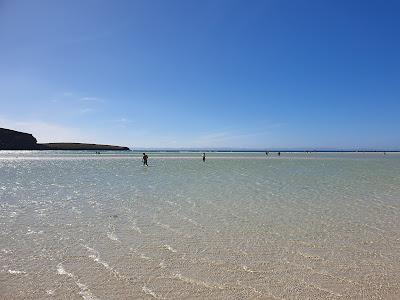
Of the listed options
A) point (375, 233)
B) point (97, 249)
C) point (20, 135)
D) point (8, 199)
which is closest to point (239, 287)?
point (97, 249)

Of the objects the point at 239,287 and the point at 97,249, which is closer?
the point at 239,287

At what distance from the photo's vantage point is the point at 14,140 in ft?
488

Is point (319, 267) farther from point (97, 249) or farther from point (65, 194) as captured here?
point (65, 194)

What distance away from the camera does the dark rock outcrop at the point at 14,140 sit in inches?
5753

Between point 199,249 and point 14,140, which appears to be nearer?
point 199,249

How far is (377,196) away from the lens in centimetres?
1584

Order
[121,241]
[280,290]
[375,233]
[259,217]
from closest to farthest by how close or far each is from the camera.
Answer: [280,290]
[121,241]
[375,233]
[259,217]

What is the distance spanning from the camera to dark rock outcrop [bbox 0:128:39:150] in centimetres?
14612

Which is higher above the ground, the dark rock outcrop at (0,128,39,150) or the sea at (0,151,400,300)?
the dark rock outcrop at (0,128,39,150)

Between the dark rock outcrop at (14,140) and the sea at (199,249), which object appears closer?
the sea at (199,249)

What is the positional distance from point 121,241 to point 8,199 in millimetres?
8864

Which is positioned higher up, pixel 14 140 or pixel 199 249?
pixel 14 140

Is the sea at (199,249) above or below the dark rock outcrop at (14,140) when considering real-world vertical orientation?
below

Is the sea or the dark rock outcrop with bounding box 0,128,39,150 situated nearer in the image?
the sea
